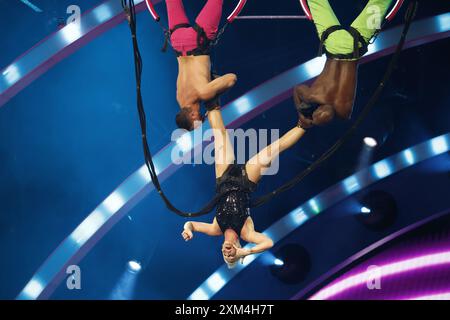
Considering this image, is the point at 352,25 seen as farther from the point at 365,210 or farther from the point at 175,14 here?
the point at 365,210

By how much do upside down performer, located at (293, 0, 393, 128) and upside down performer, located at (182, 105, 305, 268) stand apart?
0.27m

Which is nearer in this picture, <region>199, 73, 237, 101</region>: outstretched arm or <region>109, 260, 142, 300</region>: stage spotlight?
<region>199, 73, 237, 101</region>: outstretched arm

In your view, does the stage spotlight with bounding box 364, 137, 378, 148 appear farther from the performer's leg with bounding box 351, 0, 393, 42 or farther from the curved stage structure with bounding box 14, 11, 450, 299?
the performer's leg with bounding box 351, 0, 393, 42

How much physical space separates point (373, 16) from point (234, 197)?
151 centimetres

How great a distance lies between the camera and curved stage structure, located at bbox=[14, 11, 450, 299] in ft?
19.9

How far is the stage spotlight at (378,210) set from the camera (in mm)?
6281

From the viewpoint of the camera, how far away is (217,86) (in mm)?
4574

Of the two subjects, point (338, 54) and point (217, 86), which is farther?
point (217, 86)

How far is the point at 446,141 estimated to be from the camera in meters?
6.18

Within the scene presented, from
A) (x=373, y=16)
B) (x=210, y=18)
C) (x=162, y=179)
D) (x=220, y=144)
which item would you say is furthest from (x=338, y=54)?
(x=162, y=179)

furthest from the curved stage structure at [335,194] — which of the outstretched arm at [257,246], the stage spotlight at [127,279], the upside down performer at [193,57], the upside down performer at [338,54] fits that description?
the upside down performer at [193,57]

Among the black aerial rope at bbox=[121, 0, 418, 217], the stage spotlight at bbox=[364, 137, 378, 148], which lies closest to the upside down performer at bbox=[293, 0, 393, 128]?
the black aerial rope at bbox=[121, 0, 418, 217]

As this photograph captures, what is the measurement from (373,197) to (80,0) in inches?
128
